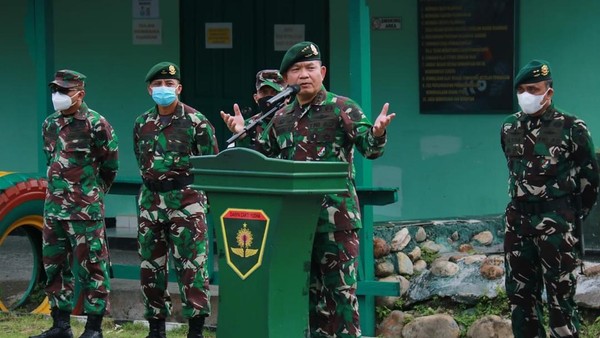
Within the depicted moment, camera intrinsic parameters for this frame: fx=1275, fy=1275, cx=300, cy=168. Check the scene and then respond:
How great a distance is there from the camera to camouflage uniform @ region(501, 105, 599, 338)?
24.1 ft

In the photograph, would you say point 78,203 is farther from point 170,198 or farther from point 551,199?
point 551,199

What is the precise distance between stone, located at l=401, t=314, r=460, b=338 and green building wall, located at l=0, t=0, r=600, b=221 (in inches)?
66.0

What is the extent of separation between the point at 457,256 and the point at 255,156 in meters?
4.83

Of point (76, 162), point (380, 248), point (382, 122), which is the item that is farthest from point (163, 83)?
point (380, 248)

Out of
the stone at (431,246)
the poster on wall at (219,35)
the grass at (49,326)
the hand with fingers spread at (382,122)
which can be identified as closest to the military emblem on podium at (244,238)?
the hand with fingers spread at (382,122)

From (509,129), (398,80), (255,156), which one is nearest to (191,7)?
(398,80)

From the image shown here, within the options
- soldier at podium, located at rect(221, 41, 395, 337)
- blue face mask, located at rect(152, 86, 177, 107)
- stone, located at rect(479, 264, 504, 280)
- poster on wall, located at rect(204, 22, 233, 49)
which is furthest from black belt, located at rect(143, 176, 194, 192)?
poster on wall, located at rect(204, 22, 233, 49)

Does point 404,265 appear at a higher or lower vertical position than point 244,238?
lower

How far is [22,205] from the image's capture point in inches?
390

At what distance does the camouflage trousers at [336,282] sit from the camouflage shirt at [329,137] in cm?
7

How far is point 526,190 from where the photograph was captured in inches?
291

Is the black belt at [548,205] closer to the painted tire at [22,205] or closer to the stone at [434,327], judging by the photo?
the stone at [434,327]

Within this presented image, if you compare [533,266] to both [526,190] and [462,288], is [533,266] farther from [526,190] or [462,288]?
[462,288]

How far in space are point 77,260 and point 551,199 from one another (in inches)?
126
